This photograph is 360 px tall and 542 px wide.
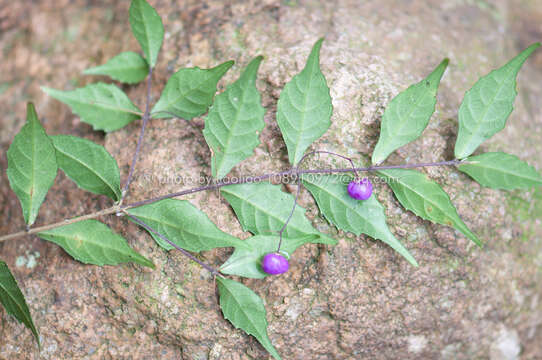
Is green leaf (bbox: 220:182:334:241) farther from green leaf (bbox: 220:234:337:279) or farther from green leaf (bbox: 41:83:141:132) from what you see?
green leaf (bbox: 41:83:141:132)

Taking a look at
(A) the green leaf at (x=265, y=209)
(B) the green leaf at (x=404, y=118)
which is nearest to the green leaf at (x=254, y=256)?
(A) the green leaf at (x=265, y=209)

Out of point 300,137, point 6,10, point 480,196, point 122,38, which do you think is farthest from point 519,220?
point 6,10

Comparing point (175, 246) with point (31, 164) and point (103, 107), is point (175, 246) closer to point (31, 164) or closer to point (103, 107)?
point (31, 164)

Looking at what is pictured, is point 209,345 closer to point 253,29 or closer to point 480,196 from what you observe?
point 480,196

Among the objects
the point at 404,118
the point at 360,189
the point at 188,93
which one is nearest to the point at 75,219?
the point at 188,93

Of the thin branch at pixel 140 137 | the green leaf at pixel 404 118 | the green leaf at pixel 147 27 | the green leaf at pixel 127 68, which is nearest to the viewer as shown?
the green leaf at pixel 404 118

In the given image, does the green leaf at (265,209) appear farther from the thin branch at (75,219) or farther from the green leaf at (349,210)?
the thin branch at (75,219)
